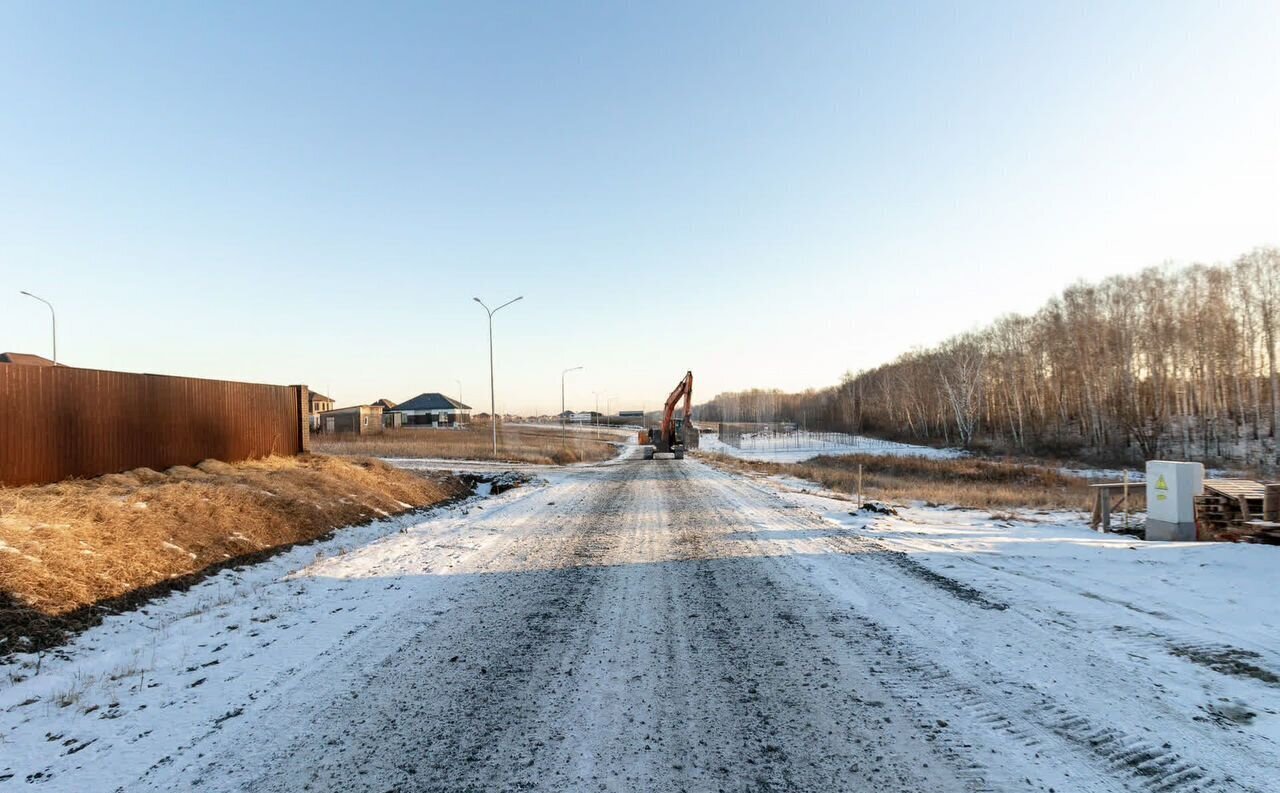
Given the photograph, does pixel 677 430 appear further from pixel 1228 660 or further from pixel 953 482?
pixel 1228 660

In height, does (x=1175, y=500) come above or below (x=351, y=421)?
below

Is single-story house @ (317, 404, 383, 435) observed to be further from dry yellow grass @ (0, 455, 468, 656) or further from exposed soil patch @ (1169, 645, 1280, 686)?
exposed soil patch @ (1169, 645, 1280, 686)

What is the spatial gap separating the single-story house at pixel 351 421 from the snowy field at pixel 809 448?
42637 millimetres

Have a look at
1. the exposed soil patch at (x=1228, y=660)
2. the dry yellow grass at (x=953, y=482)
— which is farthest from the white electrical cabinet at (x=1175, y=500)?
the exposed soil patch at (x=1228, y=660)

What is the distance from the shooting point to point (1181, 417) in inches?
1681

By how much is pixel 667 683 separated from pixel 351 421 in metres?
74.8

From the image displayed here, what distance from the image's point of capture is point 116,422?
1216cm

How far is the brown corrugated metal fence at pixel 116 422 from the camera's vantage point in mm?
10375

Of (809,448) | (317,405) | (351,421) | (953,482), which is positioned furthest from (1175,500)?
(317,405)

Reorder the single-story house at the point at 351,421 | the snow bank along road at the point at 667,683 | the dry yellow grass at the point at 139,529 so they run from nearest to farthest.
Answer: the snow bank along road at the point at 667,683, the dry yellow grass at the point at 139,529, the single-story house at the point at 351,421

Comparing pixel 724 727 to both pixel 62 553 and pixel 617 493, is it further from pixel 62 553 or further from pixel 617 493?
pixel 617 493

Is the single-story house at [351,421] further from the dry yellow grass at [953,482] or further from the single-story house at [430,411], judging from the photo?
the dry yellow grass at [953,482]

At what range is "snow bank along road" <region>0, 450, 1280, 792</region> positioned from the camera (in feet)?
11.0

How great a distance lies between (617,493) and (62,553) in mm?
13530
